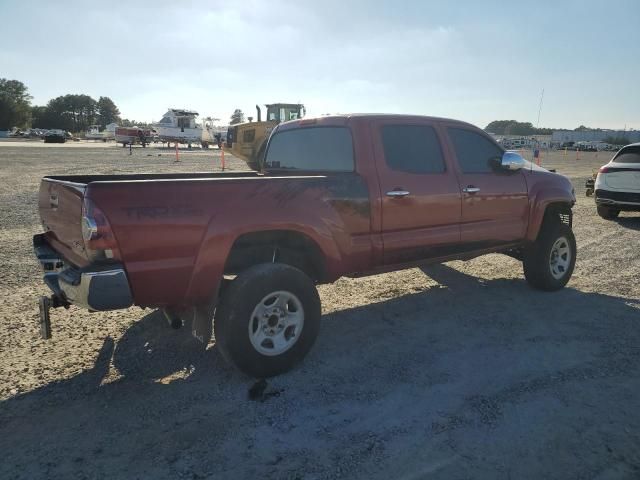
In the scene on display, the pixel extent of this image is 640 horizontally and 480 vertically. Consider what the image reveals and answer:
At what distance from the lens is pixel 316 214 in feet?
12.2

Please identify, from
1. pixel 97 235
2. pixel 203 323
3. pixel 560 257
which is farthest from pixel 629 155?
pixel 97 235

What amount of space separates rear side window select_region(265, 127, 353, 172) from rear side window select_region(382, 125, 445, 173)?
1.22 ft

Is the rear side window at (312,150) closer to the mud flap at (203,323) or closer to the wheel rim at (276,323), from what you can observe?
the wheel rim at (276,323)

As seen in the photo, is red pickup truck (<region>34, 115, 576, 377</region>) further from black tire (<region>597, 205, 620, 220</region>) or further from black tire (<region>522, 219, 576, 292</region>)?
black tire (<region>597, 205, 620, 220</region>)

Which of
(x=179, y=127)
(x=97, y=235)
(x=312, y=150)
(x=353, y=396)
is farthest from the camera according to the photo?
(x=179, y=127)

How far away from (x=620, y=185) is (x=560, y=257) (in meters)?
5.48

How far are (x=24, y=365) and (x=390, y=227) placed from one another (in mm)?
3140

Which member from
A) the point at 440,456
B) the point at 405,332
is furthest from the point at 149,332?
the point at 440,456

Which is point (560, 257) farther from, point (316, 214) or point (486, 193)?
point (316, 214)

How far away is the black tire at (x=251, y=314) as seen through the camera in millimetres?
3344

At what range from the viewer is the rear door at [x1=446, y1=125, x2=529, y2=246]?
487 cm

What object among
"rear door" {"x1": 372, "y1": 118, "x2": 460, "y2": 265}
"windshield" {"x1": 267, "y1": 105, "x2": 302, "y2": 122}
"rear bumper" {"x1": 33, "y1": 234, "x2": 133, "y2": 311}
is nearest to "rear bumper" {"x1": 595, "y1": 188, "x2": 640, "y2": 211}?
"rear door" {"x1": 372, "y1": 118, "x2": 460, "y2": 265}

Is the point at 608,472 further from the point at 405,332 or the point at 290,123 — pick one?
the point at 290,123

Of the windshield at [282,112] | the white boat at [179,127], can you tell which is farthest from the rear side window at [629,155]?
the white boat at [179,127]
